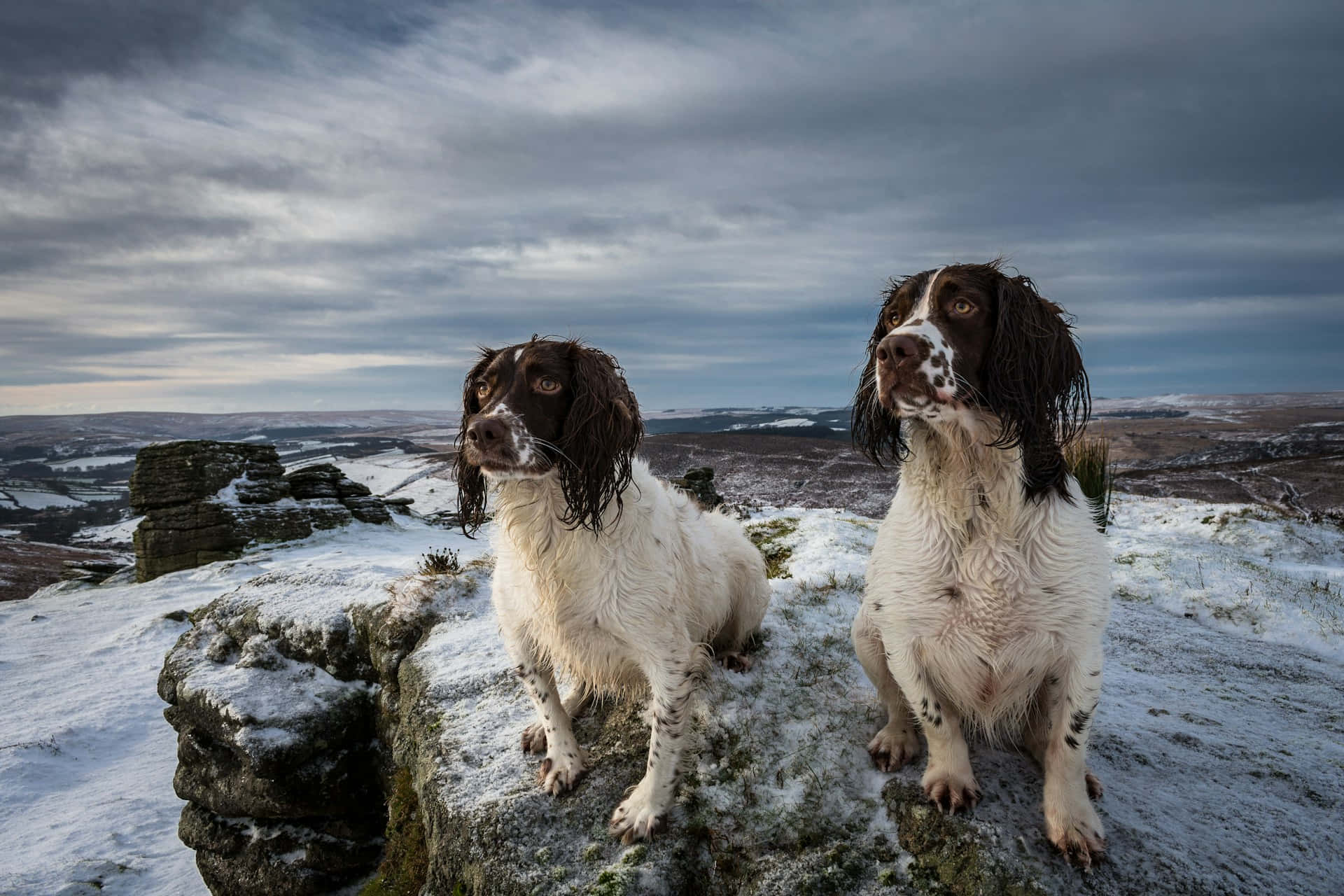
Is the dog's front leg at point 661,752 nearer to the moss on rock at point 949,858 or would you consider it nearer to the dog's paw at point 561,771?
the dog's paw at point 561,771

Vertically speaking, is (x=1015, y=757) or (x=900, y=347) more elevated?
(x=900, y=347)

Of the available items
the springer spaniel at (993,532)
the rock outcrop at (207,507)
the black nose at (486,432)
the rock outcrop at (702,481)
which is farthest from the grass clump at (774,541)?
the rock outcrop at (207,507)

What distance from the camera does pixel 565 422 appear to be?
10.9 feet

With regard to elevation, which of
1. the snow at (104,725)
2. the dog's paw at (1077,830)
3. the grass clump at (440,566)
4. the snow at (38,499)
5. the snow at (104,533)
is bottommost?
the snow at (104,533)

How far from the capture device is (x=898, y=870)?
9.48 ft

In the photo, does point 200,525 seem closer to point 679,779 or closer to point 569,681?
point 569,681

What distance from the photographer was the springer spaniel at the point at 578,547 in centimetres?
328

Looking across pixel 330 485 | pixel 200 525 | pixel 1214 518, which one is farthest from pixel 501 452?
pixel 330 485

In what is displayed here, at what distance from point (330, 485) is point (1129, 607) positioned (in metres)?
19.8

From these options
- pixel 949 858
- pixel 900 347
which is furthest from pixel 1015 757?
pixel 900 347

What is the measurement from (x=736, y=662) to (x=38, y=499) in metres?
85.1

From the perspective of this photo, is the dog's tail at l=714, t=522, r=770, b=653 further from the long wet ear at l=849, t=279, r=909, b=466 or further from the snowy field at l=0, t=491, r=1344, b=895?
the long wet ear at l=849, t=279, r=909, b=466

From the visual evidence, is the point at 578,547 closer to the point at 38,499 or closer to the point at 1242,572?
the point at 1242,572

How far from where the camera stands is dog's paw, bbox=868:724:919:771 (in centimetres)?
340
